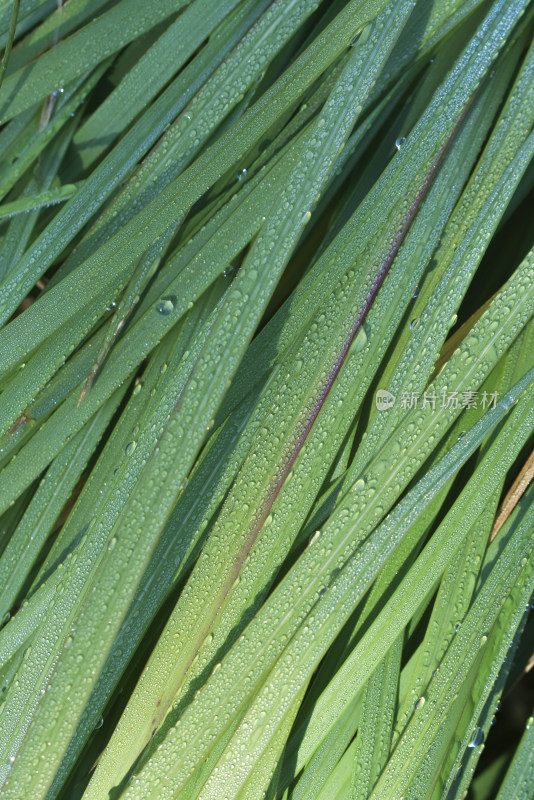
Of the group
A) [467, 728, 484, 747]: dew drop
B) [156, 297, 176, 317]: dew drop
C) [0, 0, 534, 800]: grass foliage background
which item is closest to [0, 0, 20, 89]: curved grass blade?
[0, 0, 534, 800]: grass foliage background

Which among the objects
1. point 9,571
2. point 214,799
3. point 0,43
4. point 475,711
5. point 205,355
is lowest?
point 214,799

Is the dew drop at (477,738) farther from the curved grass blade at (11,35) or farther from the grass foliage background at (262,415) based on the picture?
the curved grass blade at (11,35)

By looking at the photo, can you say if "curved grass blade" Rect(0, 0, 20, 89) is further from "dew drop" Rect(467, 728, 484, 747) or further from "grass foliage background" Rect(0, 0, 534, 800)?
"dew drop" Rect(467, 728, 484, 747)

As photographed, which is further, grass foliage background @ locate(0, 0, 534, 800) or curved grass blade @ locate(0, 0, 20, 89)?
curved grass blade @ locate(0, 0, 20, 89)

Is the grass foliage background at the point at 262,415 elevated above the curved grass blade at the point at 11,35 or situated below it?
below

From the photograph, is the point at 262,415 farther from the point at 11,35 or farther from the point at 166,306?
the point at 11,35

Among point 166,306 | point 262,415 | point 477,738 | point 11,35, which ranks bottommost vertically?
point 477,738

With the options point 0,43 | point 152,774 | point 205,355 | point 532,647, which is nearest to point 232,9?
point 0,43

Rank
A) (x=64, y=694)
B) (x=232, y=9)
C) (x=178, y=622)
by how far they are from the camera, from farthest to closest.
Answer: (x=232, y=9), (x=178, y=622), (x=64, y=694)

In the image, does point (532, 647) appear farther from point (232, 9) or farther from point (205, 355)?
point (232, 9)

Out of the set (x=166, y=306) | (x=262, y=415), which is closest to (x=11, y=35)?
(x=166, y=306)

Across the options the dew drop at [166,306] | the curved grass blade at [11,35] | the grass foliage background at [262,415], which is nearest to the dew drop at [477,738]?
the grass foliage background at [262,415]
